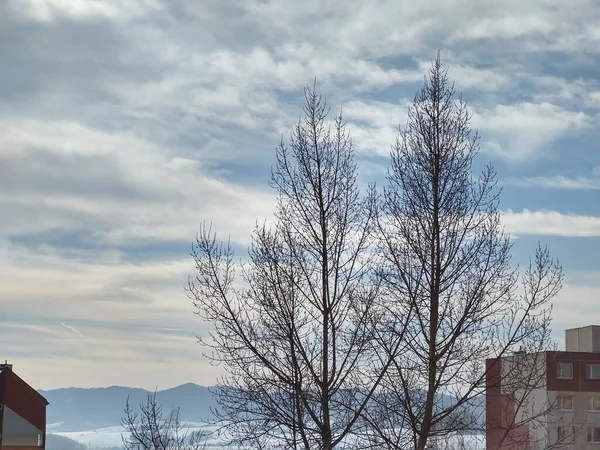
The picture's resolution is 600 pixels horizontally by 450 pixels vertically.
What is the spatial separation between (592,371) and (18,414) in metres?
49.2

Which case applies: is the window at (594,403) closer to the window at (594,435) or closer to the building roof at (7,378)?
the window at (594,435)

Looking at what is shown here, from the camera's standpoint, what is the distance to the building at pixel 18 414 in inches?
1807

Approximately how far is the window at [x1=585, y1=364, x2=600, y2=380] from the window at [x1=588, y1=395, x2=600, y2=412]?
165cm

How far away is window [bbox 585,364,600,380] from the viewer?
7294cm

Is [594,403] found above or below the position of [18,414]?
above

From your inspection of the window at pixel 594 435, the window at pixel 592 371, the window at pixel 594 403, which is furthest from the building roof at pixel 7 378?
the window at pixel 592 371

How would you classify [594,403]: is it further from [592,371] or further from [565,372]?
[565,372]

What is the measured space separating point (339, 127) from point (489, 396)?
5.85 metres

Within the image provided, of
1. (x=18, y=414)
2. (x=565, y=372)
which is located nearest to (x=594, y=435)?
(x=565, y=372)

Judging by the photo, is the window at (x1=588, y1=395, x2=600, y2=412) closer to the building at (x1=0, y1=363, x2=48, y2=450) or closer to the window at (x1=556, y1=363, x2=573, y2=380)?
the window at (x1=556, y1=363, x2=573, y2=380)

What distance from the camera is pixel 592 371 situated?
73.1 m

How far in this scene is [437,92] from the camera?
53.6 feet

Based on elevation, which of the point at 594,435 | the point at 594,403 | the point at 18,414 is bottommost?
the point at 594,435

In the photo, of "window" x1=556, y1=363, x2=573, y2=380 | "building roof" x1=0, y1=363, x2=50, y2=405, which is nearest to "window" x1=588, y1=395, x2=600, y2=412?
"window" x1=556, y1=363, x2=573, y2=380
